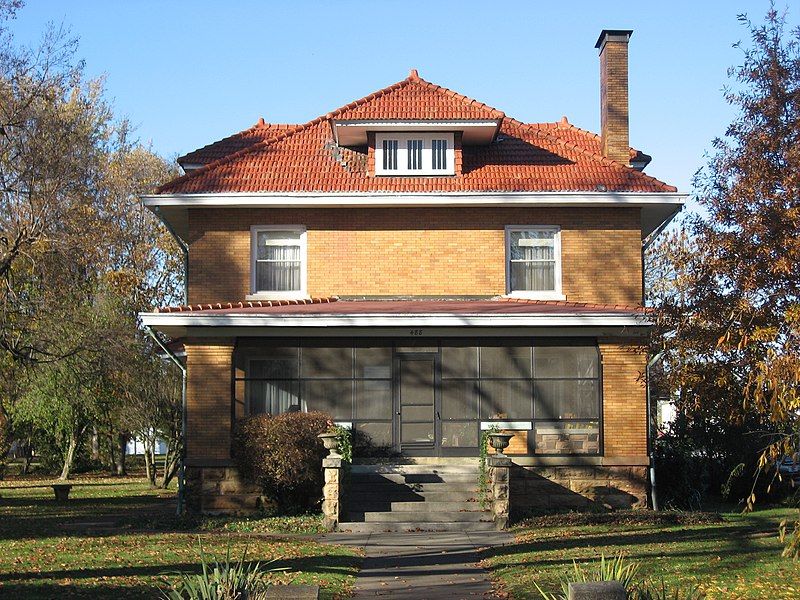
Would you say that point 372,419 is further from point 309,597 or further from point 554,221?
point 309,597

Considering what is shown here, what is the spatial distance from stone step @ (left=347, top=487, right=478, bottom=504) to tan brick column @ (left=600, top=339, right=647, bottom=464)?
3205 millimetres

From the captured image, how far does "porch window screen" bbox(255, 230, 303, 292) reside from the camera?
24344 millimetres

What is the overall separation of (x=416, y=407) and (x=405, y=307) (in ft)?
6.81

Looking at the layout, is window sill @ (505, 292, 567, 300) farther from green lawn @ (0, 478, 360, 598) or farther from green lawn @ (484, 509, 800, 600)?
green lawn @ (0, 478, 360, 598)

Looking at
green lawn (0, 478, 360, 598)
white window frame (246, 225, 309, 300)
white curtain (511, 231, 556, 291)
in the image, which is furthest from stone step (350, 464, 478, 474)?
white curtain (511, 231, 556, 291)

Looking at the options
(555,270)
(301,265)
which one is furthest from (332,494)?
(555,270)

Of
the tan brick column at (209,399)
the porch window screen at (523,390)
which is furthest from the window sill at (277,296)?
the porch window screen at (523,390)

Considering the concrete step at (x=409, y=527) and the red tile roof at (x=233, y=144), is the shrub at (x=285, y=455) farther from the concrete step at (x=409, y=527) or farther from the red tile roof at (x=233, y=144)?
the red tile roof at (x=233, y=144)

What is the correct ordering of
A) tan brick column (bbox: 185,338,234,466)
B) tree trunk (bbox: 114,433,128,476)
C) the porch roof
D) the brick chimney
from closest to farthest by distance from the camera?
1. the porch roof
2. tan brick column (bbox: 185,338,234,466)
3. the brick chimney
4. tree trunk (bbox: 114,433,128,476)

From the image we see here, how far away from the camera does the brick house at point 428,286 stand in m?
21.7

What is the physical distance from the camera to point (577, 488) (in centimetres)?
2169

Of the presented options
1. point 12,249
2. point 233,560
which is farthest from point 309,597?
point 12,249

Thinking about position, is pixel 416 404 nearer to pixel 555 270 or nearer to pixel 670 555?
pixel 555 270

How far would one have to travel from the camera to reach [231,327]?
2155 cm
